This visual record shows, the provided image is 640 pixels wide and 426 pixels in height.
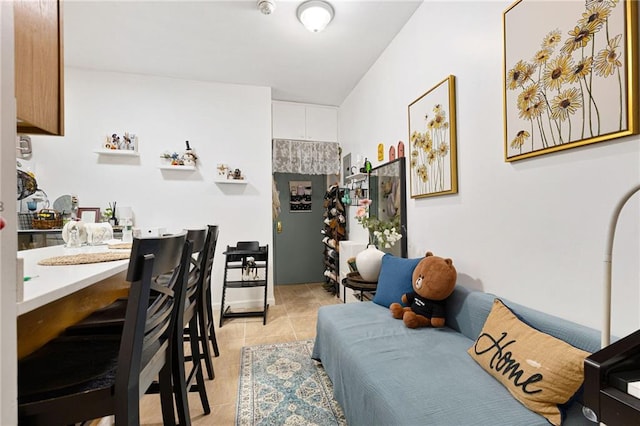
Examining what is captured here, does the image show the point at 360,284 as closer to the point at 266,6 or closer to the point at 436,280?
the point at 436,280

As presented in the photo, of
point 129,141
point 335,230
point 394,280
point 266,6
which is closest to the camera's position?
point 394,280

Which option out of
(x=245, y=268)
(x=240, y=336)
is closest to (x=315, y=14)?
(x=245, y=268)

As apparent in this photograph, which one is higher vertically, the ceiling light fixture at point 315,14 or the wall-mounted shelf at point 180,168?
the ceiling light fixture at point 315,14

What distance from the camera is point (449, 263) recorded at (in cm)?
174

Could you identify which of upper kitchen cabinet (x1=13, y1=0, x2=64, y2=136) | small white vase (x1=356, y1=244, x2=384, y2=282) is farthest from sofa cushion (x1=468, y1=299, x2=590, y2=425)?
upper kitchen cabinet (x1=13, y1=0, x2=64, y2=136)

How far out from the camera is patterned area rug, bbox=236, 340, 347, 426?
1.58m

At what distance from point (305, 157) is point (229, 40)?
180 centimetres

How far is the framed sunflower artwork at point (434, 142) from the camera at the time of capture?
1.90 m

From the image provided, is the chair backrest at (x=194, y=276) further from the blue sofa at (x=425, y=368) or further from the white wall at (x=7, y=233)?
the blue sofa at (x=425, y=368)

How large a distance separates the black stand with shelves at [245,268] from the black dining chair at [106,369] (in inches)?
85.3

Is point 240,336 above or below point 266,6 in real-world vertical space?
below

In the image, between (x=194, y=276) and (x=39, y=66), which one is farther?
(x=194, y=276)

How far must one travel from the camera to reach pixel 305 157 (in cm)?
413

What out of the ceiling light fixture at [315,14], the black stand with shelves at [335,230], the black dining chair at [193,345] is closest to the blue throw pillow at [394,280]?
the black dining chair at [193,345]
